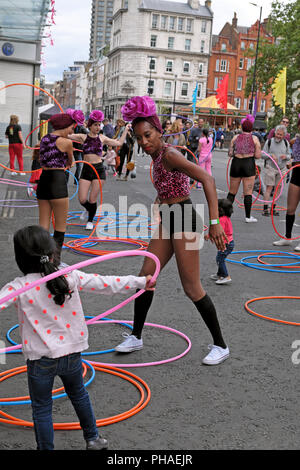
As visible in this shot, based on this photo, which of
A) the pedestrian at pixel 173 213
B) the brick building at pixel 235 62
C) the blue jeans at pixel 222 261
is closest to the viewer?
the pedestrian at pixel 173 213

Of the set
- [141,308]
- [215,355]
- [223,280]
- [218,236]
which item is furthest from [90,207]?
[218,236]

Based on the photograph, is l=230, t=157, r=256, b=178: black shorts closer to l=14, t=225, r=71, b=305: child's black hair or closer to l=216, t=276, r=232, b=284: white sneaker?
l=216, t=276, r=232, b=284: white sneaker

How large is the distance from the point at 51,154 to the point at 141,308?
3037 mm

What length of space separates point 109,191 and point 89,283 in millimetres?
13535

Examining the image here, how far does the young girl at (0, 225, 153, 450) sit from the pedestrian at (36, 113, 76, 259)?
13.3ft

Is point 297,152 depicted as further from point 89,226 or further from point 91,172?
point 89,226

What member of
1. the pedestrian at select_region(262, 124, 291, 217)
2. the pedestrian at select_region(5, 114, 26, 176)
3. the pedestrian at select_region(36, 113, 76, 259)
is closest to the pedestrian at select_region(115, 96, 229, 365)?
the pedestrian at select_region(36, 113, 76, 259)

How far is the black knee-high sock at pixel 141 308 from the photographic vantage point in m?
4.55

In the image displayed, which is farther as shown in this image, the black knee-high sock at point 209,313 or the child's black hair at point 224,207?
the child's black hair at point 224,207

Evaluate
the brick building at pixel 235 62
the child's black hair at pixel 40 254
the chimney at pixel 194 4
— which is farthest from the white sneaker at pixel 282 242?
the chimney at pixel 194 4

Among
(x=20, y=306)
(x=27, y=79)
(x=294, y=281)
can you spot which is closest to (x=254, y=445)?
(x=20, y=306)

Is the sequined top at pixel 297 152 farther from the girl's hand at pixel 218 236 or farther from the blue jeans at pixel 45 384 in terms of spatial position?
the blue jeans at pixel 45 384

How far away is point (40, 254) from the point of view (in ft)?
8.98

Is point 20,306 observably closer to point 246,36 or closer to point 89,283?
point 89,283
